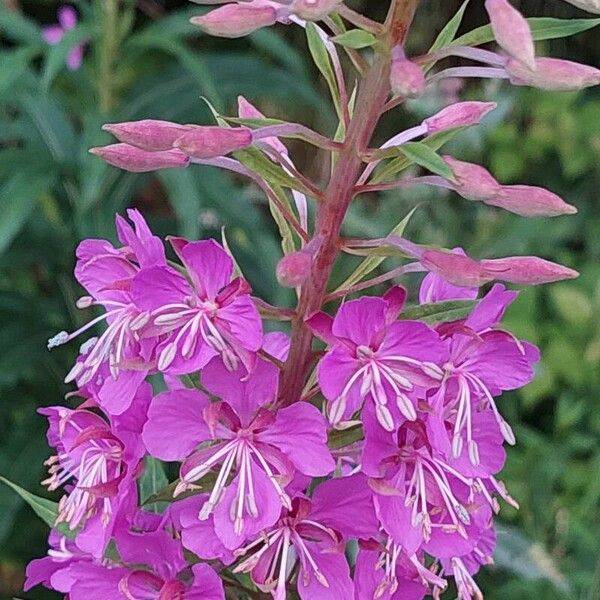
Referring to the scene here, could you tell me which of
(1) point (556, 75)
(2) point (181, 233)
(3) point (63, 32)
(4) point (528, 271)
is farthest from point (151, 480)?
(3) point (63, 32)

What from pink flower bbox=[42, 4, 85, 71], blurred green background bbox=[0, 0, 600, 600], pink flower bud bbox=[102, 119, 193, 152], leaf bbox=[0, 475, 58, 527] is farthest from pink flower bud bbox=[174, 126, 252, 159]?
pink flower bbox=[42, 4, 85, 71]

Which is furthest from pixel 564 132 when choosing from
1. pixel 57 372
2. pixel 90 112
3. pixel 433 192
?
pixel 57 372

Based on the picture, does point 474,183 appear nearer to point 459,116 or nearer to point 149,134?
point 459,116

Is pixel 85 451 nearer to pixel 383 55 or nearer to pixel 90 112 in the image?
pixel 383 55

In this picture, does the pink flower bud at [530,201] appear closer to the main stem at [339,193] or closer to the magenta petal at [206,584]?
the main stem at [339,193]

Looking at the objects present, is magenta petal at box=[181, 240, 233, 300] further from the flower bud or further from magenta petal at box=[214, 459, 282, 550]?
the flower bud

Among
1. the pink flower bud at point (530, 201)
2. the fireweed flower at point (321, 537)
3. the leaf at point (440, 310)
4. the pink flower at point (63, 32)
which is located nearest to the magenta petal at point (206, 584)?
the fireweed flower at point (321, 537)
